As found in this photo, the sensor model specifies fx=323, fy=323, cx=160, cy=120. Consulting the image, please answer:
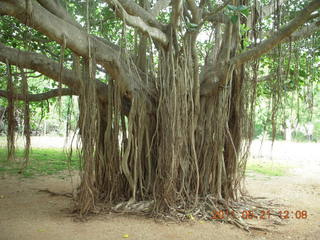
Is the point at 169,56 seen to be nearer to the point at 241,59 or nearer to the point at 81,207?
the point at 241,59

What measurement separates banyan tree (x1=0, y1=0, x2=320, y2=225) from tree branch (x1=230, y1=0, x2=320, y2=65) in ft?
0.04

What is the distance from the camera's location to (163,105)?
12.1ft

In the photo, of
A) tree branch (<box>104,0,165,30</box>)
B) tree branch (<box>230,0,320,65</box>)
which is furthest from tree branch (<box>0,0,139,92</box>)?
tree branch (<box>230,0,320,65</box>)

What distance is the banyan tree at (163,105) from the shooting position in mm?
3445

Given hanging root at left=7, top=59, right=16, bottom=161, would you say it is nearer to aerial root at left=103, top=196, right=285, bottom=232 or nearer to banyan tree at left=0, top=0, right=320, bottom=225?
banyan tree at left=0, top=0, right=320, bottom=225

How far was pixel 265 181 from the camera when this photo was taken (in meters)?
6.54

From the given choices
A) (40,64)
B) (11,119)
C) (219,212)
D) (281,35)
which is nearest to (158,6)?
(40,64)

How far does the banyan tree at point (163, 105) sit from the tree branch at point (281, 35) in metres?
0.01

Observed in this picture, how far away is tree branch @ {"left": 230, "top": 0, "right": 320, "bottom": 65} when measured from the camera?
3.01 m

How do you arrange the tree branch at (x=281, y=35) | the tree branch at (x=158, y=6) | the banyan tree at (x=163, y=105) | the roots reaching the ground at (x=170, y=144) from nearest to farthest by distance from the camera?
the tree branch at (x=281, y=35) < the banyan tree at (x=163, y=105) < the roots reaching the ground at (x=170, y=144) < the tree branch at (x=158, y=6)

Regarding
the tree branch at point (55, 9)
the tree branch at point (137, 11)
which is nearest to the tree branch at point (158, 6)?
the tree branch at point (137, 11)

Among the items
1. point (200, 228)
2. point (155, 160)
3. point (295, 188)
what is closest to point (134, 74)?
point (155, 160)
